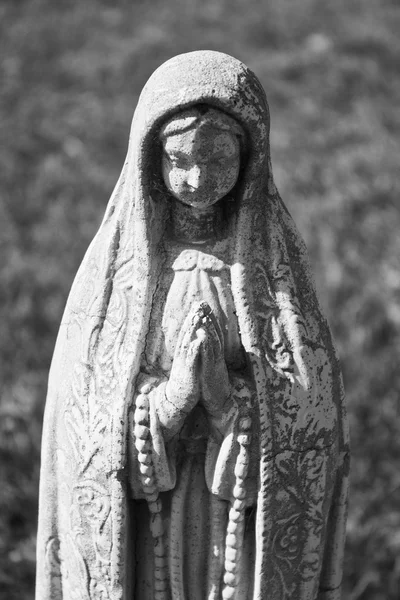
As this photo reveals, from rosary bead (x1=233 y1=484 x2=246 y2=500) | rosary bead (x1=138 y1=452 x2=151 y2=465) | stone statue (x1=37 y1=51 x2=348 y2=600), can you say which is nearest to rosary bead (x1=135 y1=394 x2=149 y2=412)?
stone statue (x1=37 y1=51 x2=348 y2=600)

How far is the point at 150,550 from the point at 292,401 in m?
0.63

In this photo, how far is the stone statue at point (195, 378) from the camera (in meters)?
2.70

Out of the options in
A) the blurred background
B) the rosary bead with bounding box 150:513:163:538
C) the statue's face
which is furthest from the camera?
the blurred background

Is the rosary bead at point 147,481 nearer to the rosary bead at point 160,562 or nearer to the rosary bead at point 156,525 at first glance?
the rosary bead at point 156,525

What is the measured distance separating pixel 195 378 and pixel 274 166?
5.40 m

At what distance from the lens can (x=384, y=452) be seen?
6.06 metres

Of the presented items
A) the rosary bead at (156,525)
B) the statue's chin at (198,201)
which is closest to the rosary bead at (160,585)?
the rosary bead at (156,525)

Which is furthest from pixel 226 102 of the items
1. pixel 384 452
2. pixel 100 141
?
pixel 100 141

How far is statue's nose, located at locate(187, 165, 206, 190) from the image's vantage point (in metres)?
2.67

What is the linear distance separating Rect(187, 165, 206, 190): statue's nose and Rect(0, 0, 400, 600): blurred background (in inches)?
127

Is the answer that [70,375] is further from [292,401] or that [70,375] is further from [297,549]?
[297,549]

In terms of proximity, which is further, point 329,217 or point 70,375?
point 329,217

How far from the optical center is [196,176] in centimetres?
267

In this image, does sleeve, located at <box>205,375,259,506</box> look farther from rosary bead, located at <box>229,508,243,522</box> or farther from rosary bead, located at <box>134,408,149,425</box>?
rosary bead, located at <box>134,408,149,425</box>
